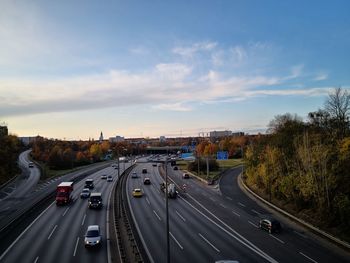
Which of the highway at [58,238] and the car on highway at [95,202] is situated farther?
the car on highway at [95,202]

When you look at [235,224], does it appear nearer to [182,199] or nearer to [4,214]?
[182,199]

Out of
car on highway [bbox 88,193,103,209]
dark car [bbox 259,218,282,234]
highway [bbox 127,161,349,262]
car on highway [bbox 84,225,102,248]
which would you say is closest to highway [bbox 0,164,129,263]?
car on highway [bbox 84,225,102,248]

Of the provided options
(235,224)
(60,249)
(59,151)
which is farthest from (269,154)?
(59,151)

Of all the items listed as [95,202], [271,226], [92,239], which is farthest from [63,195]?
[271,226]

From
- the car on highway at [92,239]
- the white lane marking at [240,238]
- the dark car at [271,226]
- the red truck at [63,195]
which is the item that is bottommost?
the white lane marking at [240,238]

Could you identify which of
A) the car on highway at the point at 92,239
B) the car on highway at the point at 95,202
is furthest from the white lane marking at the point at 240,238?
the car on highway at the point at 95,202

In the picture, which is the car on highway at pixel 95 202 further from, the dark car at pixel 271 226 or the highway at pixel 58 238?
the dark car at pixel 271 226

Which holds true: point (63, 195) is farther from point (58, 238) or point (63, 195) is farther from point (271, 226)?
point (271, 226)
